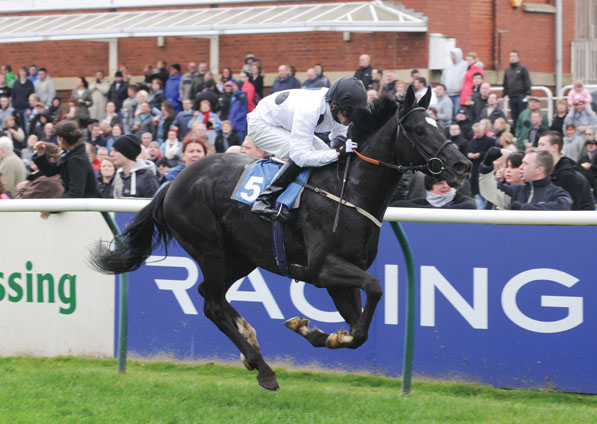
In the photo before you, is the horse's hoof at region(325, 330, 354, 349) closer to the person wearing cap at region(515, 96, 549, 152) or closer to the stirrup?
the stirrup

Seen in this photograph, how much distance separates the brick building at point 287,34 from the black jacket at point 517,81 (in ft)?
8.28

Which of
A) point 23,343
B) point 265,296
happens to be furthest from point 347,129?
point 23,343

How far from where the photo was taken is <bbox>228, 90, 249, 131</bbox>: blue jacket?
14320mm

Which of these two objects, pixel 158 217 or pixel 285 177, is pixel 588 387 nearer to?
pixel 285 177

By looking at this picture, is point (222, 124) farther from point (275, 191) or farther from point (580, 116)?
point (275, 191)

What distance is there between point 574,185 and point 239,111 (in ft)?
24.4

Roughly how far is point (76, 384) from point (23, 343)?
1.45 meters

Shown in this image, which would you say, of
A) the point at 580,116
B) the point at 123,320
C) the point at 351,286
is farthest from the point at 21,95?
the point at 351,286

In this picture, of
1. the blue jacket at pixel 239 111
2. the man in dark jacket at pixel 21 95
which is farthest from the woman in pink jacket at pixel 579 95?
the man in dark jacket at pixel 21 95

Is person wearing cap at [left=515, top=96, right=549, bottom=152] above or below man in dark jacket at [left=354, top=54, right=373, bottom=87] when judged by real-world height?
below

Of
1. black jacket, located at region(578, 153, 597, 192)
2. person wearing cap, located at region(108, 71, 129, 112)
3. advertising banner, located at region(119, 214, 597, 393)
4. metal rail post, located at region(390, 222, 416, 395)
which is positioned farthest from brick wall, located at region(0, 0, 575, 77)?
metal rail post, located at region(390, 222, 416, 395)

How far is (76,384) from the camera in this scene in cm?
616

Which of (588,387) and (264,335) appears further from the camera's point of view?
(264,335)

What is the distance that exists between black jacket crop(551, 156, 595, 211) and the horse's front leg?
275 centimetres
